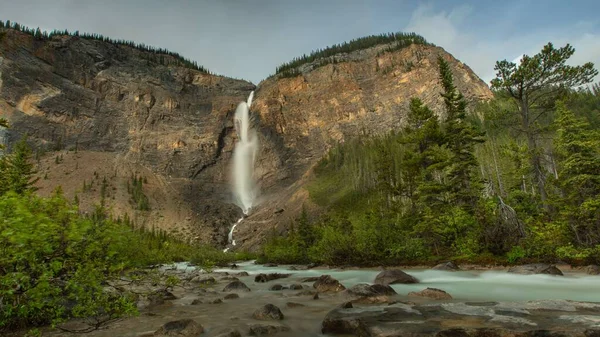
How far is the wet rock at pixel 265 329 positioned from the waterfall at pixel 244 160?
10066 cm

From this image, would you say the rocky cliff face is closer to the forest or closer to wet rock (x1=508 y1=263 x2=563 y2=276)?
the forest

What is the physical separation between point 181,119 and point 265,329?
141894 mm

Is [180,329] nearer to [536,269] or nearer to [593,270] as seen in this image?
[536,269]

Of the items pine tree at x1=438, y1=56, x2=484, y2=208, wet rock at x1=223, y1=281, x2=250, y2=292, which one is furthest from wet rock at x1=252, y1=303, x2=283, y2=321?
pine tree at x1=438, y1=56, x2=484, y2=208

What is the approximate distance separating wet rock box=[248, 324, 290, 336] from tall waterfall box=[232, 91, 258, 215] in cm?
10602

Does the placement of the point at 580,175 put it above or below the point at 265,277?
above

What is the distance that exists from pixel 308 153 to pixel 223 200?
37173 millimetres

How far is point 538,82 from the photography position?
2302 cm

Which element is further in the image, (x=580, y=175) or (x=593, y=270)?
(x=580, y=175)

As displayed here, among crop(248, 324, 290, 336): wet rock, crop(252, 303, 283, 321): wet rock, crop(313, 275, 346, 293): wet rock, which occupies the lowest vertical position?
crop(313, 275, 346, 293): wet rock

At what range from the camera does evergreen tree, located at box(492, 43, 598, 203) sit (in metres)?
21.5

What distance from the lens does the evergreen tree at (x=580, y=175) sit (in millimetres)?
16891

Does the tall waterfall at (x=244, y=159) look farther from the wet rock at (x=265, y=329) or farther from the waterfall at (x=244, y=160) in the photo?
the wet rock at (x=265, y=329)

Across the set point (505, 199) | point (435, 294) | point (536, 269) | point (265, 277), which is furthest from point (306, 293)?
point (505, 199)
